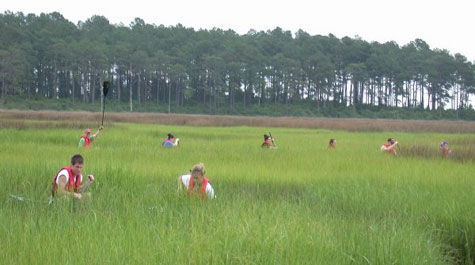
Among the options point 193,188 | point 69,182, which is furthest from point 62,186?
point 193,188

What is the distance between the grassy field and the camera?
491 centimetres

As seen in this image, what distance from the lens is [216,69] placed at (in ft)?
256

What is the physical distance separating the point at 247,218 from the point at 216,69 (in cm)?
7290

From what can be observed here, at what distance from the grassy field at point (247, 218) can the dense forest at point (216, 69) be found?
61374 mm

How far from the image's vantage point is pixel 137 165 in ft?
37.4

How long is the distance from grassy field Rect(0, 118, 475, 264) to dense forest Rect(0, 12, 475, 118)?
6137 centimetres

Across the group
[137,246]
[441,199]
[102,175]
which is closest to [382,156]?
[441,199]

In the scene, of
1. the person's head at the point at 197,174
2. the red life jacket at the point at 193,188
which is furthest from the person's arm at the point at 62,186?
the person's head at the point at 197,174

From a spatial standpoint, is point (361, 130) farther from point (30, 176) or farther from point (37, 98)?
point (37, 98)

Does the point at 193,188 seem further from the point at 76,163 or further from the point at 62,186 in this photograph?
the point at 62,186

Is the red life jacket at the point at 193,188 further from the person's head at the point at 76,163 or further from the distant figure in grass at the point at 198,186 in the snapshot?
the person's head at the point at 76,163

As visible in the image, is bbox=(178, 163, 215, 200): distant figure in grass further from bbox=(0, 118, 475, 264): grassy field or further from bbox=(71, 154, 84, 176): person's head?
bbox=(71, 154, 84, 176): person's head

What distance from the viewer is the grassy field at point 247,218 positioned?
4.91 m

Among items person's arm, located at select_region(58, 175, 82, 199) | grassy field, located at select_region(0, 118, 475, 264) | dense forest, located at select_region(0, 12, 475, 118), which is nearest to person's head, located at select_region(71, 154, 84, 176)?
person's arm, located at select_region(58, 175, 82, 199)
